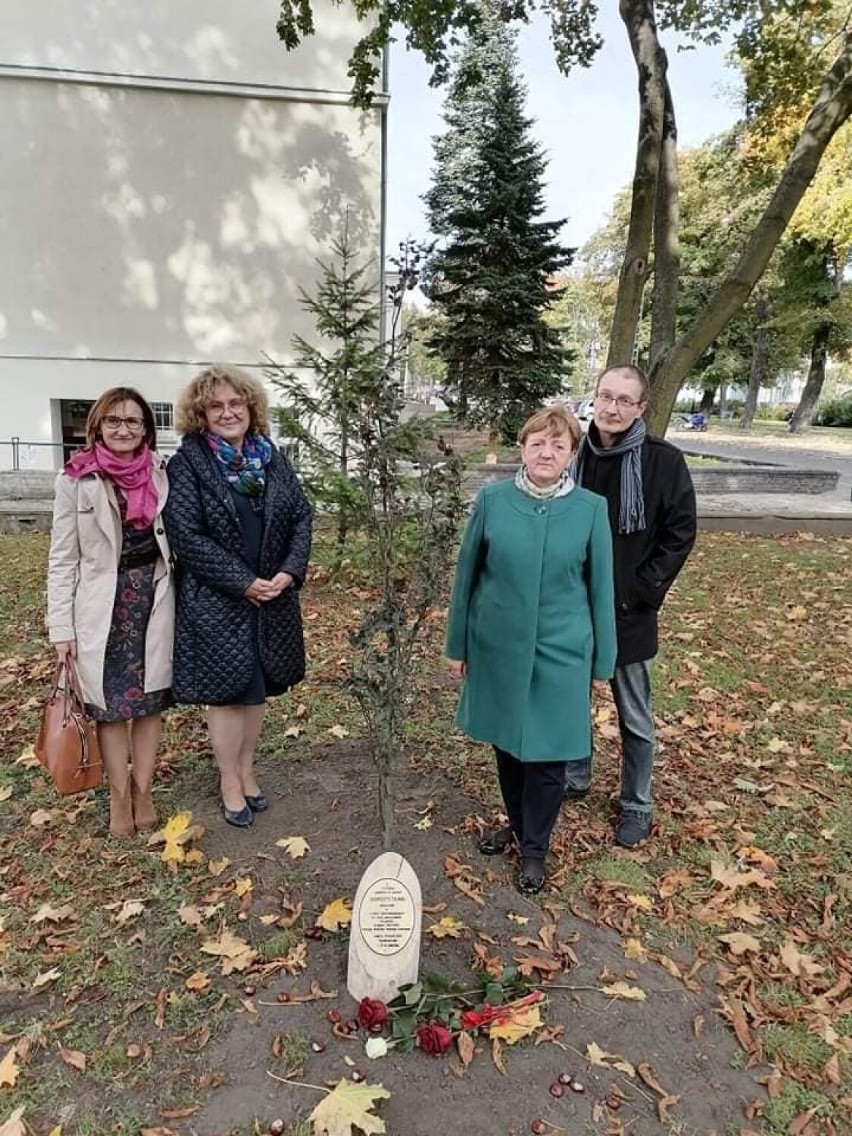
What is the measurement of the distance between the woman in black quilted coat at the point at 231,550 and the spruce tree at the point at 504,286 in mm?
18103

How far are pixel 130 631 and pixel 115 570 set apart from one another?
0.86 feet

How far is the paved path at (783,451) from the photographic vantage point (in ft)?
64.3

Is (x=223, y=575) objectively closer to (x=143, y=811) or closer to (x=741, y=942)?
(x=143, y=811)

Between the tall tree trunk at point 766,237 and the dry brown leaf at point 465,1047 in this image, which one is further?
the tall tree trunk at point 766,237

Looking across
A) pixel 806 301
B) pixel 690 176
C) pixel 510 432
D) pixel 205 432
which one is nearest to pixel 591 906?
pixel 205 432

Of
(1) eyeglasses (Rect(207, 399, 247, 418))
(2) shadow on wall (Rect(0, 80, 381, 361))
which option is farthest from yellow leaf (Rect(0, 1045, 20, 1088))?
(2) shadow on wall (Rect(0, 80, 381, 361))

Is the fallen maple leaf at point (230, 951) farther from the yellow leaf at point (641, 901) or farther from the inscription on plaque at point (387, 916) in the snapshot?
the yellow leaf at point (641, 901)

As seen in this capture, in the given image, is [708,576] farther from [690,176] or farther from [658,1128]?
[690,176]

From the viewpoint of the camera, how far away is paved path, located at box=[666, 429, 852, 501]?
1959cm

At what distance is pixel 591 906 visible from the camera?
3020mm

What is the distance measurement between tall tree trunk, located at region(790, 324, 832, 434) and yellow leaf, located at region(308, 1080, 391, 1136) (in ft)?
121

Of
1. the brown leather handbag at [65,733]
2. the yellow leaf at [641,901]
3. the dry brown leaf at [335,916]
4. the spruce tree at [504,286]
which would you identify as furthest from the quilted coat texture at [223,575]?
the spruce tree at [504,286]

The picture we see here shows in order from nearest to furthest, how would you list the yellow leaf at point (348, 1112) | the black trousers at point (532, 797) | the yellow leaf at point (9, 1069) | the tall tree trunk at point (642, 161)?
the yellow leaf at point (348, 1112), the yellow leaf at point (9, 1069), the black trousers at point (532, 797), the tall tree trunk at point (642, 161)

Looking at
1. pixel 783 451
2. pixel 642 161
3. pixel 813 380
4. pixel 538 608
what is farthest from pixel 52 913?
pixel 813 380
